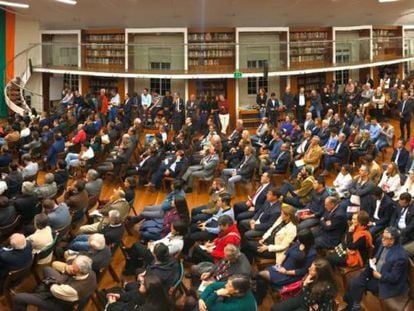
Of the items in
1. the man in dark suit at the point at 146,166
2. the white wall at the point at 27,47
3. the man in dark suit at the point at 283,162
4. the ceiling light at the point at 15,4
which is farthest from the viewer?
the white wall at the point at 27,47

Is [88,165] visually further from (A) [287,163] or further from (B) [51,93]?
(B) [51,93]

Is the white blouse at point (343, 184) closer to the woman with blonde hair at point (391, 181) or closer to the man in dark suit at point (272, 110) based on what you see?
the woman with blonde hair at point (391, 181)

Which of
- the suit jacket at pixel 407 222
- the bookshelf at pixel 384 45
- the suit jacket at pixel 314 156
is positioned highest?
the bookshelf at pixel 384 45

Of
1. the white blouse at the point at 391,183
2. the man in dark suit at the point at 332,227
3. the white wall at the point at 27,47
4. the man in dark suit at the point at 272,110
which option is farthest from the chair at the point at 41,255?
the white wall at the point at 27,47

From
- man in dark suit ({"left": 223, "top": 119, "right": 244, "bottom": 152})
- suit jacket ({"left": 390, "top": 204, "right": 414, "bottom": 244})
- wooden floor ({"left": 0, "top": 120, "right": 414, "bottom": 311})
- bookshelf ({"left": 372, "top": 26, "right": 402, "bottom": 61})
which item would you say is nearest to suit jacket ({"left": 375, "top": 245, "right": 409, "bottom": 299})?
suit jacket ({"left": 390, "top": 204, "right": 414, "bottom": 244})

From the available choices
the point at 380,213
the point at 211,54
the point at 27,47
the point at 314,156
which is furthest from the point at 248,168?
the point at 27,47

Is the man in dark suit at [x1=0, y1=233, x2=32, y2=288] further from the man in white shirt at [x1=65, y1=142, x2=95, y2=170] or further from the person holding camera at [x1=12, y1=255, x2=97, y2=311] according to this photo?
the man in white shirt at [x1=65, y1=142, x2=95, y2=170]

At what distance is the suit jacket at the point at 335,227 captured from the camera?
5.93m

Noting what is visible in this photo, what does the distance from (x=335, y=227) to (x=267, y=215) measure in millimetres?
871

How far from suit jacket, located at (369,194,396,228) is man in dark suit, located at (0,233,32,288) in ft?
13.4

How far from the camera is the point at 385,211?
633cm

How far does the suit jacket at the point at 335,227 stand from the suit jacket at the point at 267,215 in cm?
62

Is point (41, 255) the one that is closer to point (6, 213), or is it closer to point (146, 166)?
point (6, 213)

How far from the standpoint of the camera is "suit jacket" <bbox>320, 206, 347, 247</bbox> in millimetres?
5926
